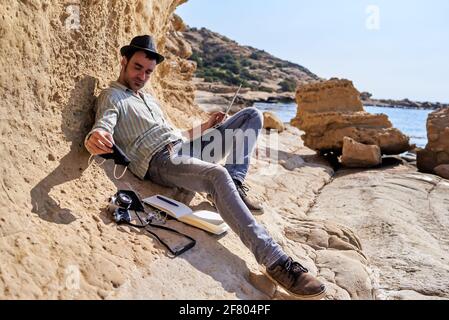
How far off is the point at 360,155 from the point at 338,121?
1.44 m

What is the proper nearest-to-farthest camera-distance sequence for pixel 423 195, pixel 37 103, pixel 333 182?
pixel 37 103
pixel 423 195
pixel 333 182

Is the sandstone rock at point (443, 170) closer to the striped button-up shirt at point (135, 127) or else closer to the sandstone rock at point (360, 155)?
the sandstone rock at point (360, 155)

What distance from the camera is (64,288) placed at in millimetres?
1879

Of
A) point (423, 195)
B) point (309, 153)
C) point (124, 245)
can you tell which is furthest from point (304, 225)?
point (309, 153)

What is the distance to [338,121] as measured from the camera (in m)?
9.65

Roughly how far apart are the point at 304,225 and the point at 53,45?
2730 millimetres

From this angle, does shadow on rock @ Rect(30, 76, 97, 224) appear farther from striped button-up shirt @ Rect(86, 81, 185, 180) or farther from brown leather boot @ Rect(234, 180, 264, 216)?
brown leather boot @ Rect(234, 180, 264, 216)

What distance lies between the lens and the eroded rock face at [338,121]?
368 inches

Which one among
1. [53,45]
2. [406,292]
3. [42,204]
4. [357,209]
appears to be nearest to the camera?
[42,204]

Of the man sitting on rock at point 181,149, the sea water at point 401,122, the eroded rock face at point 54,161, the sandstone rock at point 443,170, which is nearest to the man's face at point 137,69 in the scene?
the man sitting on rock at point 181,149

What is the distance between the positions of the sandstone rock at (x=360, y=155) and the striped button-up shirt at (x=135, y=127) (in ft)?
20.9

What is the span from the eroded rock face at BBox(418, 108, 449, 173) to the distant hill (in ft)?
117
